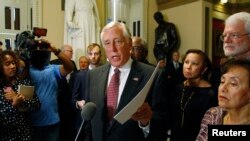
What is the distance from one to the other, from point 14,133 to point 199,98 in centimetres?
141

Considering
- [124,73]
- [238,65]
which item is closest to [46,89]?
[124,73]

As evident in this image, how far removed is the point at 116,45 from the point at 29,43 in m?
1.13

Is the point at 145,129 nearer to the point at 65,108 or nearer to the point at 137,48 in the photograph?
the point at 137,48

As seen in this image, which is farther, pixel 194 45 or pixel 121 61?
pixel 194 45

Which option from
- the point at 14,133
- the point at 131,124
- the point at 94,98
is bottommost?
the point at 14,133

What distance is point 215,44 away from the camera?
818 centimetres

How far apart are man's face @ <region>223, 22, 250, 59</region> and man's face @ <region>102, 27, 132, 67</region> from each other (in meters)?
0.64

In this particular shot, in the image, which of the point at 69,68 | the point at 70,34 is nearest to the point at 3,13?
the point at 70,34

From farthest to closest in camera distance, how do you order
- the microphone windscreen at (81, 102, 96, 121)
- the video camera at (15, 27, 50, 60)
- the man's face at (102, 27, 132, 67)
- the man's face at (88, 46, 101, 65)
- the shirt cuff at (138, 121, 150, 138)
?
the man's face at (88, 46, 101, 65), the video camera at (15, 27, 50, 60), the man's face at (102, 27, 132, 67), the shirt cuff at (138, 121, 150, 138), the microphone windscreen at (81, 102, 96, 121)

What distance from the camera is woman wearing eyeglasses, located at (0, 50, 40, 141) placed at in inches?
96.3

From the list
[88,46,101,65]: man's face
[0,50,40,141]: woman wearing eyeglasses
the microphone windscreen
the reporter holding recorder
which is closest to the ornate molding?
[88,46,101,65]: man's face

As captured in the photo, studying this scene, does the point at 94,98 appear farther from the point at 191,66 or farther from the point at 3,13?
the point at 3,13

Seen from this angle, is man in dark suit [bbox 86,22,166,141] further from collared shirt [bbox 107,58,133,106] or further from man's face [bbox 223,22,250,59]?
man's face [bbox 223,22,250,59]

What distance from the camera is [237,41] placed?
77.1 inches
